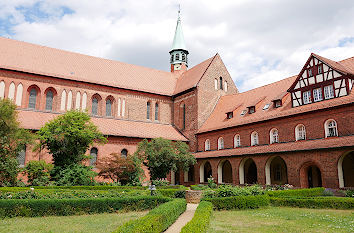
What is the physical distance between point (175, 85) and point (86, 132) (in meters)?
18.5

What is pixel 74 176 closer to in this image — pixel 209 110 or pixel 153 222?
pixel 153 222

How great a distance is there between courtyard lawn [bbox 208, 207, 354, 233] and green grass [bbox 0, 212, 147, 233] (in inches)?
146

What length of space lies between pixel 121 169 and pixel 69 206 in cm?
1324

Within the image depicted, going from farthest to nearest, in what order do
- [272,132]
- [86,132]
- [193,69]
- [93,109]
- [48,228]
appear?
[193,69]
[93,109]
[272,132]
[86,132]
[48,228]

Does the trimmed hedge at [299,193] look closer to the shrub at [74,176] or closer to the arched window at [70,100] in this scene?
the shrub at [74,176]

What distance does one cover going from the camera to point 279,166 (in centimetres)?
2748

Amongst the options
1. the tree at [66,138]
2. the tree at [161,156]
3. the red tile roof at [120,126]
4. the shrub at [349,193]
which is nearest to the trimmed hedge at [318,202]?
the shrub at [349,193]

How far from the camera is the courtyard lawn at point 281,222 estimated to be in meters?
9.80

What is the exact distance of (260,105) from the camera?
1128 inches

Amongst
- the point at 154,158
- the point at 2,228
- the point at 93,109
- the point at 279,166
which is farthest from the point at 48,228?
the point at 93,109

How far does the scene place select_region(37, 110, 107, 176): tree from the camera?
2365 cm

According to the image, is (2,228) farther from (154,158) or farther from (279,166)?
(279,166)

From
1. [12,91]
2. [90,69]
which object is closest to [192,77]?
[90,69]

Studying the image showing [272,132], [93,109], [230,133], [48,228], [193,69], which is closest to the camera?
[48,228]
